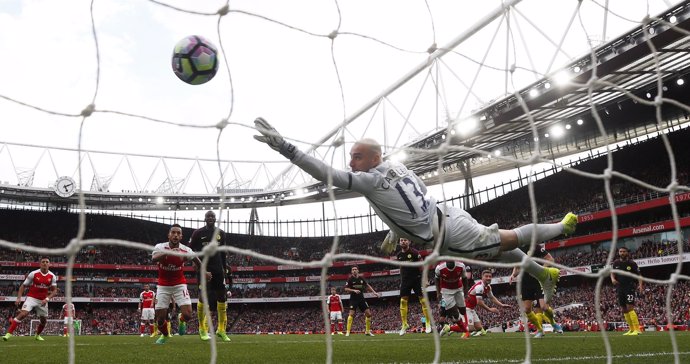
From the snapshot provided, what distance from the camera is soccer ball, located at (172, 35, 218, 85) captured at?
14.9 feet

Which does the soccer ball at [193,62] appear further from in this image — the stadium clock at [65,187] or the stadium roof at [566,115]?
the stadium clock at [65,187]

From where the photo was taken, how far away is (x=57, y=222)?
42375 mm

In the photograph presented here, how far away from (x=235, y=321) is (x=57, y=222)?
51.9 ft

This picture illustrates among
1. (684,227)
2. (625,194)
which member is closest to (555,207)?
(625,194)

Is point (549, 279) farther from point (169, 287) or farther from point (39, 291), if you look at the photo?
point (39, 291)

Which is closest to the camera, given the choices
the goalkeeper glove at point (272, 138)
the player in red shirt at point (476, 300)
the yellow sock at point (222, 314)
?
the goalkeeper glove at point (272, 138)

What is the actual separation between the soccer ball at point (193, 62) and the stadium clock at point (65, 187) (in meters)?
33.9

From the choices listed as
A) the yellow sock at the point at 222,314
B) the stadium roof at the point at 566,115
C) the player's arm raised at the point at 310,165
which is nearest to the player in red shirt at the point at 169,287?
the yellow sock at the point at 222,314

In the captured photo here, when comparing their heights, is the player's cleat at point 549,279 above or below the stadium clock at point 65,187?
below

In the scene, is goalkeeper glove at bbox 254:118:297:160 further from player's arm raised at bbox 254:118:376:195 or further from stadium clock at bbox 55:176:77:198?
stadium clock at bbox 55:176:77:198

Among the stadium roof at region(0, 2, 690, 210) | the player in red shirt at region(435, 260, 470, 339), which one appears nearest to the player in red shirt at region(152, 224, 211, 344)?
the stadium roof at region(0, 2, 690, 210)

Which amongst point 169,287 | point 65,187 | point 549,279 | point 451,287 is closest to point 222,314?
point 169,287

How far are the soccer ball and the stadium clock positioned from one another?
33867 mm

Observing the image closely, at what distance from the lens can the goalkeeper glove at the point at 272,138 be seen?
353 cm
